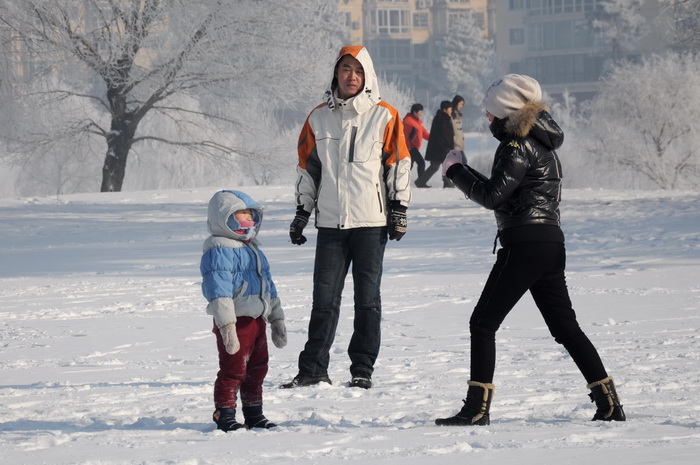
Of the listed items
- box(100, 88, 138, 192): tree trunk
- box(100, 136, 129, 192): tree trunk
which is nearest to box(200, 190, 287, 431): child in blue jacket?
box(100, 88, 138, 192): tree trunk

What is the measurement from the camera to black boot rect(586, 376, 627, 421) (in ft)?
16.9

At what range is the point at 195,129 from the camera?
35.8 metres

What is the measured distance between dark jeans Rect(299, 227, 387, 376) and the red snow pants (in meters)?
1.07

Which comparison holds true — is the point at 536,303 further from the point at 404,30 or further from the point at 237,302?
the point at 404,30

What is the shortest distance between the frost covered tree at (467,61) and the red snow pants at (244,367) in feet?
269

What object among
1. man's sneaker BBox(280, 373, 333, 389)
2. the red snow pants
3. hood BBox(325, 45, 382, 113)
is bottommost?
man's sneaker BBox(280, 373, 333, 389)

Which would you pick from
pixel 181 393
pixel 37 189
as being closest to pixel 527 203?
pixel 181 393

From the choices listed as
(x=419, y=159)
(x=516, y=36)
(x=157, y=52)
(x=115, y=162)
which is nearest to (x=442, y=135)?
(x=419, y=159)

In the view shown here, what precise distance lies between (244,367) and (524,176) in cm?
147

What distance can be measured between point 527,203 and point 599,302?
14.9ft

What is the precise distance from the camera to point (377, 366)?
7.03 m

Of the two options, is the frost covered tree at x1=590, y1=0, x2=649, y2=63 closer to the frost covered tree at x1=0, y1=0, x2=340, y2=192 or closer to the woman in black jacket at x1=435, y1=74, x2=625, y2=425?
the frost covered tree at x1=0, y1=0, x2=340, y2=192

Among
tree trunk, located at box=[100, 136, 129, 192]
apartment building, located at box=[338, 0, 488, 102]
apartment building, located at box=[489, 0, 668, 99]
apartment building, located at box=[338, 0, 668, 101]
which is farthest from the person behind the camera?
apartment building, located at box=[338, 0, 488, 102]

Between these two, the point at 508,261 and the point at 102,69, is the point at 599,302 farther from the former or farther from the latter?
the point at 102,69
